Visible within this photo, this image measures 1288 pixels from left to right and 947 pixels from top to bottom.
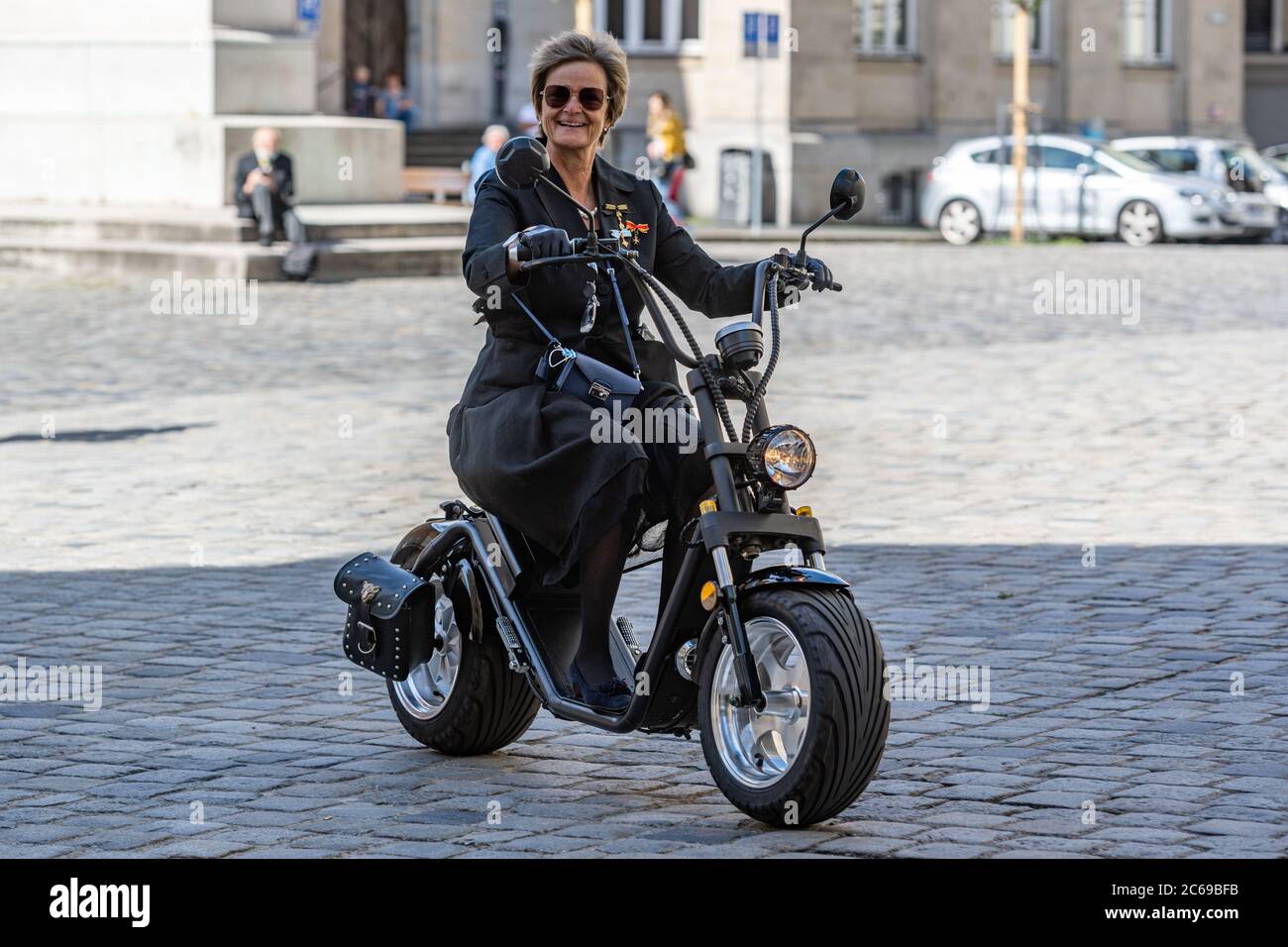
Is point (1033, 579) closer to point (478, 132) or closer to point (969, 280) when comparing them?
point (969, 280)

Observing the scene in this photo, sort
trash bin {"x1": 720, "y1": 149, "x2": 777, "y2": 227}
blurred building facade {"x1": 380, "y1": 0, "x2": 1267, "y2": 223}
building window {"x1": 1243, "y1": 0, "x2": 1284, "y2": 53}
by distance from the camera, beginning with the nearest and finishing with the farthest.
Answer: trash bin {"x1": 720, "y1": 149, "x2": 777, "y2": 227} → blurred building facade {"x1": 380, "y1": 0, "x2": 1267, "y2": 223} → building window {"x1": 1243, "y1": 0, "x2": 1284, "y2": 53}

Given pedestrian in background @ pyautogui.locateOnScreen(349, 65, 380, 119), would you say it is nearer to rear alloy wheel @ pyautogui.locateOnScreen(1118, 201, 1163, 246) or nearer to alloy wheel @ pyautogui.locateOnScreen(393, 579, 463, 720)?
rear alloy wheel @ pyautogui.locateOnScreen(1118, 201, 1163, 246)

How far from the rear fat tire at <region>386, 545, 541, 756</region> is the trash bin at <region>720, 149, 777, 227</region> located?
26601 mm

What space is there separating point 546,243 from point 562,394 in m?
0.42

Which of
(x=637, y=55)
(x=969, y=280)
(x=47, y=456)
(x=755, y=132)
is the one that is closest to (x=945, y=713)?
(x=47, y=456)

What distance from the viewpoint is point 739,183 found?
32.7 m

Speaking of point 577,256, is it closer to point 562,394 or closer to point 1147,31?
point 562,394

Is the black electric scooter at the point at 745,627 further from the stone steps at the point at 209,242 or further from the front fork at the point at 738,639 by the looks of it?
the stone steps at the point at 209,242

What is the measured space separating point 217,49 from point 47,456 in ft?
37.9

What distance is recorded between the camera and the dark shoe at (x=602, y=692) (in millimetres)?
5449

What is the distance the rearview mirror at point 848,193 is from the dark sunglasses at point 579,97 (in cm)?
64

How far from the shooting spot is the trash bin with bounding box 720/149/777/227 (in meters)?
32.6

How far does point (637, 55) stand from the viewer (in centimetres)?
3634

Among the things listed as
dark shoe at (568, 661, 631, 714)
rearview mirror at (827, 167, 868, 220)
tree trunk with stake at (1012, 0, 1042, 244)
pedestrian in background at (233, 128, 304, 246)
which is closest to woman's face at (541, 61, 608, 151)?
rearview mirror at (827, 167, 868, 220)
